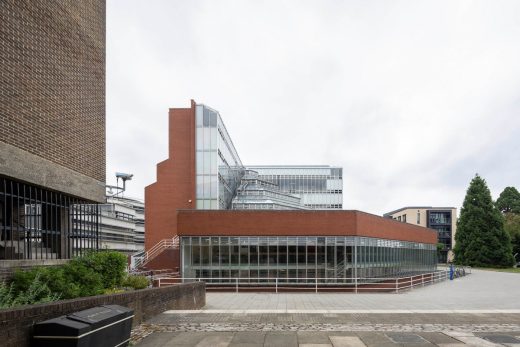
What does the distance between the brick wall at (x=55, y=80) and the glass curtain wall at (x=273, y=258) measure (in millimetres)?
13775

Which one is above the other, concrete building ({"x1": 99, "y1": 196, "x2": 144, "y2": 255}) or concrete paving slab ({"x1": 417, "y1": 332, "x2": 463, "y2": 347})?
concrete paving slab ({"x1": 417, "y1": 332, "x2": 463, "y2": 347})

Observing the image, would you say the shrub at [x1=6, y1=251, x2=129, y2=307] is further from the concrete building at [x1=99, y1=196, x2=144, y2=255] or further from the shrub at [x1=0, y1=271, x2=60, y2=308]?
the concrete building at [x1=99, y1=196, x2=144, y2=255]

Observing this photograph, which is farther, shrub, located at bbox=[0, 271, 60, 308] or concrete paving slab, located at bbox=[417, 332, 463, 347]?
concrete paving slab, located at bbox=[417, 332, 463, 347]

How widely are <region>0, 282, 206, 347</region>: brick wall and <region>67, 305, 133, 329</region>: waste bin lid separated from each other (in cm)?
53

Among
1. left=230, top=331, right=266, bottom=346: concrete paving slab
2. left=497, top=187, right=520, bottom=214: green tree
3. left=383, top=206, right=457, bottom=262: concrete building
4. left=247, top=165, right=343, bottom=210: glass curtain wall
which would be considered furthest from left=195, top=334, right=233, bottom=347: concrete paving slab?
left=383, top=206, right=457, bottom=262: concrete building

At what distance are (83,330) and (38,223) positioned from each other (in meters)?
8.92

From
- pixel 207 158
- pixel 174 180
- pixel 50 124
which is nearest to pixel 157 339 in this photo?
pixel 50 124

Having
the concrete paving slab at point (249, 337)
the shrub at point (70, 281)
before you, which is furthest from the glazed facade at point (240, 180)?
A: the concrete paving slab at point (249, 337)

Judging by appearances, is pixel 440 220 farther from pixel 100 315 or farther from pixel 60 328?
pixel 60 328

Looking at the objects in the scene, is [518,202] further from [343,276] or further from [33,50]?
[33,50]

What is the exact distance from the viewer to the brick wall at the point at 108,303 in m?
7.05

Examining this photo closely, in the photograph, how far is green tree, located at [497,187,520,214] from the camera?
324ft

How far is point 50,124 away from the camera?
1412cm

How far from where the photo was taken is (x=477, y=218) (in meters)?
74.8
